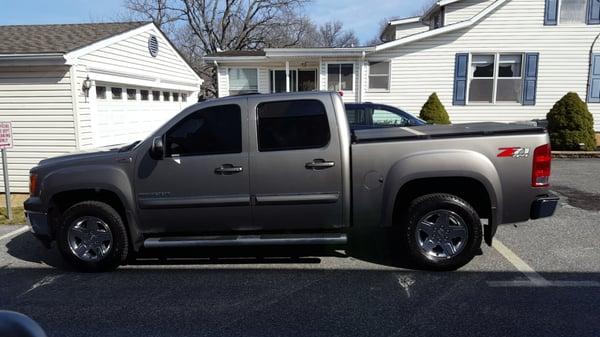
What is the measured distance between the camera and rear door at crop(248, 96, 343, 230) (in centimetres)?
448

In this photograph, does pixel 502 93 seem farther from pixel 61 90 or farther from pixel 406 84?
pixel 61 90

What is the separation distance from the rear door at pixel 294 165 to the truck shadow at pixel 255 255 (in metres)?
0.62

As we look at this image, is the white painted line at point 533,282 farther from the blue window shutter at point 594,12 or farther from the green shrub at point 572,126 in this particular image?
the blue window shutter at point 594,12

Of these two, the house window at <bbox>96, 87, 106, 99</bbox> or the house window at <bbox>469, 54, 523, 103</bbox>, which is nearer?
the house window at <bbox>96, 87, 106, 99</bbox>

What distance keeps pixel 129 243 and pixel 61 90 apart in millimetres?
6287

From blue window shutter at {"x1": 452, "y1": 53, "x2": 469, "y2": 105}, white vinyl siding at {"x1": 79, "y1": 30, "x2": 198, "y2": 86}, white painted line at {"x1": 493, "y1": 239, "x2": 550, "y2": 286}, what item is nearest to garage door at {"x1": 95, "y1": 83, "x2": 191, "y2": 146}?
white vinyl siding at {"x1": 79, "y1": 30, "x2": 198, "y2": 86}

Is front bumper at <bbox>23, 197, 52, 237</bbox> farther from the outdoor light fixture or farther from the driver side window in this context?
the driver side window

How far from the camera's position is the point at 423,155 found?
437 cm

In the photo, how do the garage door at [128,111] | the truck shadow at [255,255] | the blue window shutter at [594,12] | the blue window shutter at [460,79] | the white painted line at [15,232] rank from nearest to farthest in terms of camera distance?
1. the truck shadow at [255,255]
2. the white painted line at [15,232]
3. the garage door at [128,111]
4. the blue window shutter at [594,12]
5. the blue window shutter at [460,79]

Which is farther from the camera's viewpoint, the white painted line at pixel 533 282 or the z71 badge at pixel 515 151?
the z71 badge at pixel 515 151

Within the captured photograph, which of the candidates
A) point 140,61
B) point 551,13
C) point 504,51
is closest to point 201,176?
point 140,61

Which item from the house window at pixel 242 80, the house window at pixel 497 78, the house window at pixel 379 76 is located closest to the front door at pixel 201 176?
the house window at pixel 379 76

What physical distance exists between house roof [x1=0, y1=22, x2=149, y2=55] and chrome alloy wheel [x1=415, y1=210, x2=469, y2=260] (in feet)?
27.3

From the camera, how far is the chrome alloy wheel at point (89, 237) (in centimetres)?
474
